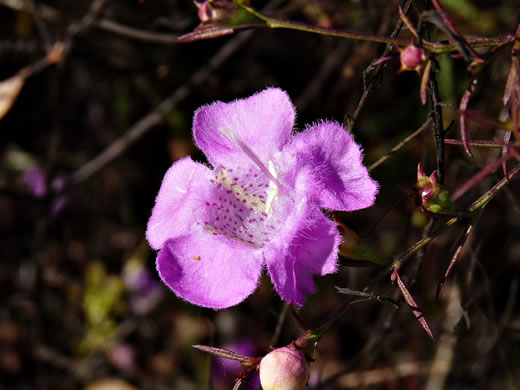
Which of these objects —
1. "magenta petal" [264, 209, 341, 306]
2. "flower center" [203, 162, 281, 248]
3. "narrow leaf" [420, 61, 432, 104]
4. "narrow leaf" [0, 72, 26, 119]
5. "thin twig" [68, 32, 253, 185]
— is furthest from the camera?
"thin twig" [68, 32, 253, 185]

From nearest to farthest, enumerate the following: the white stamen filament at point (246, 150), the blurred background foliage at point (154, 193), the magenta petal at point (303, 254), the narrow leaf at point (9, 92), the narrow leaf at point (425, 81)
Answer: the narrow leaf at point (425, 81) → the magenta petal at point (303, 254) → the white stamen filament at point (246, 150) → the narrow leaf at point (9, 92) → the blurred background foliage at point (154, 193)

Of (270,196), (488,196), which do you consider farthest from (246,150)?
(488,196)

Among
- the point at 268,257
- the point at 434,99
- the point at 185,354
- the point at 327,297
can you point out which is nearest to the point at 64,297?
the point at 185,354

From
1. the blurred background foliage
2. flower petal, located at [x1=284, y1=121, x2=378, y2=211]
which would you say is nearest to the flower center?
flower petal, located at [x1=284, y1=121, x2=378, y2=211]

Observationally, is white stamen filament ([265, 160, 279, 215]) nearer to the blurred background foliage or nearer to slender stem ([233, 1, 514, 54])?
slender stem ([233, 1, 514, 54])

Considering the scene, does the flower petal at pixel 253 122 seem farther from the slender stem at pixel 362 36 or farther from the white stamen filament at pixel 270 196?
the slender stem at pixel 362 36

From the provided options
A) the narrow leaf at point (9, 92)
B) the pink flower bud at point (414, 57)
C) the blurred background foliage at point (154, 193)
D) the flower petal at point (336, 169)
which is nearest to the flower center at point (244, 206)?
the flower petal at point (336, 169)

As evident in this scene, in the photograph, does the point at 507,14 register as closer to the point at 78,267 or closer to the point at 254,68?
the point at 254,68

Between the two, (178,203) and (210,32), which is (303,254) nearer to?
(178,203)
